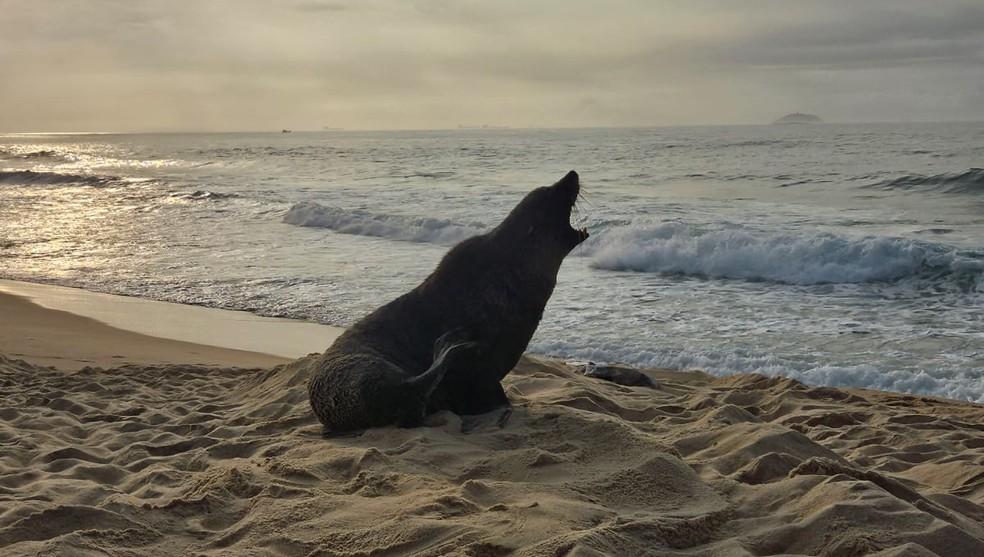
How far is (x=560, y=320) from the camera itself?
1092cm

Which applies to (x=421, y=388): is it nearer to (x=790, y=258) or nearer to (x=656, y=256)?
(x=790, y=258)

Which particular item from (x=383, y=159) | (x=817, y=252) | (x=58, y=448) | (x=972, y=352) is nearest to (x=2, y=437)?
(x=58, y=448)

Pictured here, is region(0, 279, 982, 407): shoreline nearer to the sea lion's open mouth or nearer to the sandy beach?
the sandy beach

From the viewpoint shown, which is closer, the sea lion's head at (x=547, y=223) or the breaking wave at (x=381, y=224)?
the sea lion's head at (x=547, y=223)

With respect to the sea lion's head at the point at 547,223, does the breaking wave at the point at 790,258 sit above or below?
below

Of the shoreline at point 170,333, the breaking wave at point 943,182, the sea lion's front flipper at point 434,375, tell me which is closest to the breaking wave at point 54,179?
the shoreline at point 170,333

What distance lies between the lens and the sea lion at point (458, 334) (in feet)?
17.9

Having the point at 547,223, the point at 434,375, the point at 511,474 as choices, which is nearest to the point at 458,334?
the point at 434,375

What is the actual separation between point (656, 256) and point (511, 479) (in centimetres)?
1172

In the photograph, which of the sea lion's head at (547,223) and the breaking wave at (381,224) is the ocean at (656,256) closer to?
the breaking wave at (381,224)

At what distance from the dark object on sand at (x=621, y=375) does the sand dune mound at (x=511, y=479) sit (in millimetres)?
538

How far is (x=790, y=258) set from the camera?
574 inches

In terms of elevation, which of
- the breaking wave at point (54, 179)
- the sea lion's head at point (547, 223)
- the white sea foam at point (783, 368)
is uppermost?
the sea lion's head at point (547, 223)

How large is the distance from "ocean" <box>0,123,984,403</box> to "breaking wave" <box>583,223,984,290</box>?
0.14 feet
